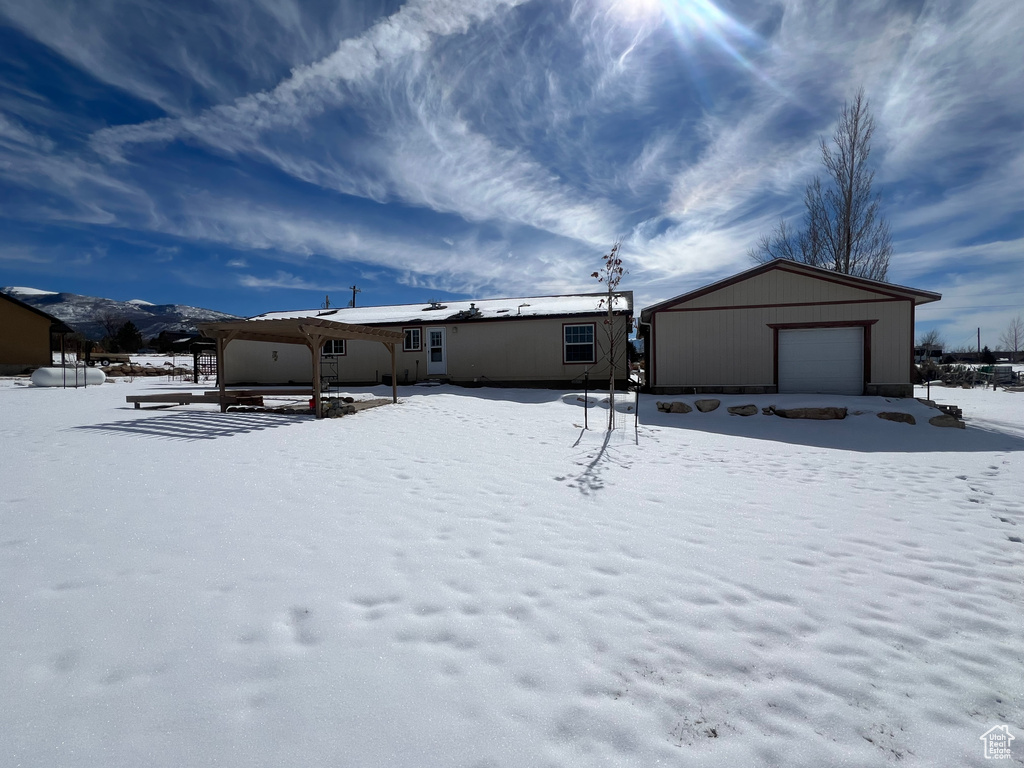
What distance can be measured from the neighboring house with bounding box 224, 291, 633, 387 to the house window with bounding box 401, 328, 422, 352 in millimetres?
40

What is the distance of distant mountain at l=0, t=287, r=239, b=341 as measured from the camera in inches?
5281

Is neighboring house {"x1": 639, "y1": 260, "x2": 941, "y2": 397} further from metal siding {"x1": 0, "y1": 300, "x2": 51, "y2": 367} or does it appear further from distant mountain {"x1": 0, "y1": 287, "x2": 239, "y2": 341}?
distant mountain {"x1": 0, "y1": 287, "x2": 239, "y2": 341}

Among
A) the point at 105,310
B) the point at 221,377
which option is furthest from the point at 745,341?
the point at 105,310

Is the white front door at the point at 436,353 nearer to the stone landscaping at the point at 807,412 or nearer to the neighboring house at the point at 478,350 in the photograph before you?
the neighboring house at the point at 478,350

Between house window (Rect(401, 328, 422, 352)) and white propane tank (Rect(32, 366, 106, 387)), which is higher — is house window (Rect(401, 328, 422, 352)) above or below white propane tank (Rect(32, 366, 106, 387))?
above

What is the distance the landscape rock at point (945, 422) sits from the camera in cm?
983

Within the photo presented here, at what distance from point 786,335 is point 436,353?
39.1ft

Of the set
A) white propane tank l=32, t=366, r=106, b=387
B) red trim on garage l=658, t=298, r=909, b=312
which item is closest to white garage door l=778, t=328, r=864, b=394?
red trim on garage l=658, t=298, r=909, b=312

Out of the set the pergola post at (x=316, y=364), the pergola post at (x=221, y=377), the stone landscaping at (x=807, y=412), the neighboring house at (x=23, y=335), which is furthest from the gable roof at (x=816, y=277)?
the neighboring house at (x=23, y=335)

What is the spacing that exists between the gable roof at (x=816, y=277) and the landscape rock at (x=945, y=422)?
358cm

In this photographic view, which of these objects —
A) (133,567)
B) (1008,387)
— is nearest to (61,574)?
(133,567)

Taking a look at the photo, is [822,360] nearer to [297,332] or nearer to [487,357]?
A: [487,357]

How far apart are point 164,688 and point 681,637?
2396mm

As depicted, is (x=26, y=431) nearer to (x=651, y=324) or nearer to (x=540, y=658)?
(x=540, y=658)
